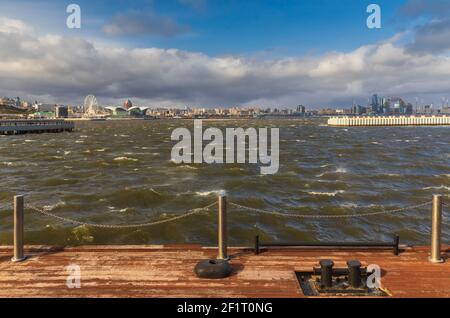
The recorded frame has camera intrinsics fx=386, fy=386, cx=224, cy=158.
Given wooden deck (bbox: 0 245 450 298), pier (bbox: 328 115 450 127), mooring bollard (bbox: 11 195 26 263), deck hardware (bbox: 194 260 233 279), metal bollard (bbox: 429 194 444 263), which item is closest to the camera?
wooden deck (bbox: 0 245 450 298)

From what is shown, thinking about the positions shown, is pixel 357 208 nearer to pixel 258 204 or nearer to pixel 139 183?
pixel 258 204

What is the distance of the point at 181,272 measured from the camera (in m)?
9.21

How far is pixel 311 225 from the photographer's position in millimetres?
21797

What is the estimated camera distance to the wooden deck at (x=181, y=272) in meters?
8.18

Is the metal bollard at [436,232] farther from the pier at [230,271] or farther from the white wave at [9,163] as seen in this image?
the white wave at [9,163]

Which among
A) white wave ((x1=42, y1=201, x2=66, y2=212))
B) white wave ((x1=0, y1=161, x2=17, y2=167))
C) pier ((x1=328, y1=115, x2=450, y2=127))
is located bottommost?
white wave ((x1=42, y1=201, x2=66, y2=212))

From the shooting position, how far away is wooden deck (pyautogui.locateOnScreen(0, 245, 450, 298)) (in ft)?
26.8

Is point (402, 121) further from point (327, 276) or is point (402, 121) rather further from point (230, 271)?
point (230, 271)

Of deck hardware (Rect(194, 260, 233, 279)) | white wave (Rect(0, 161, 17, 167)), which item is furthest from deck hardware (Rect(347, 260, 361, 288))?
white wave (Rect(0, 161, 17, 167))

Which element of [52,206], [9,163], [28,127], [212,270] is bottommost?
[52,206]

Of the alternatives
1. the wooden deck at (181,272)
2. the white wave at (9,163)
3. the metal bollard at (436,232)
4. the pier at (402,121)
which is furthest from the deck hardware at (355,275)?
the pier at (402,121)

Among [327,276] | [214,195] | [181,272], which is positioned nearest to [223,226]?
[181,272]

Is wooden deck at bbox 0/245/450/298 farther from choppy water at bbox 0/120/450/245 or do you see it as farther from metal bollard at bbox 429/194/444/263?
choppy water at bbox 0/120/450/245
